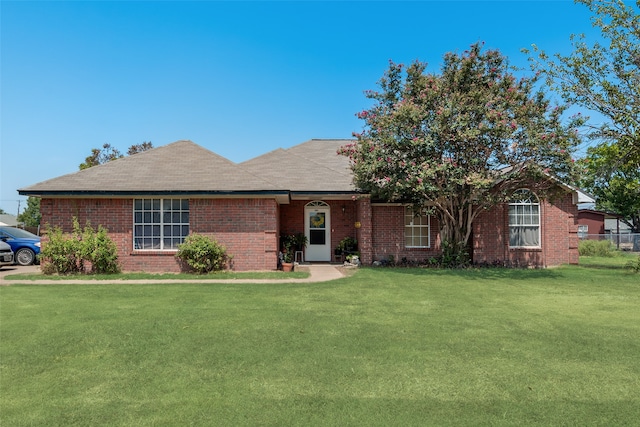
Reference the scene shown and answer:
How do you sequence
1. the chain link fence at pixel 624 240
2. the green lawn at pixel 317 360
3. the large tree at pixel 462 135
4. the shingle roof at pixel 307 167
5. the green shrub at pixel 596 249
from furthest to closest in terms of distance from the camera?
the chain link fence at pixel 624 240 → the green shrub at pixel 596 249 → the shingle roof at pixel 307 167 → the large tree at pixel 462 135 → the green lawn at pixel 317 360

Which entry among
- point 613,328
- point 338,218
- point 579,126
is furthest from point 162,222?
point 579,126

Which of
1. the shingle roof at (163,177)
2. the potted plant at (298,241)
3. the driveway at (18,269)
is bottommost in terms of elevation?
the driveway at (18,269)

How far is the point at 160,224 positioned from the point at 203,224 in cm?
145

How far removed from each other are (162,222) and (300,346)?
388 inches

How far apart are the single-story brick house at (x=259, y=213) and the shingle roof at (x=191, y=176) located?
3 cm

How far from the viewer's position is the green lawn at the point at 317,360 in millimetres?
3705

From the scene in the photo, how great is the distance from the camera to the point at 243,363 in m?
4.96

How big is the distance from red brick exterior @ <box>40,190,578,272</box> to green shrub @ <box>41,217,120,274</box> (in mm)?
396

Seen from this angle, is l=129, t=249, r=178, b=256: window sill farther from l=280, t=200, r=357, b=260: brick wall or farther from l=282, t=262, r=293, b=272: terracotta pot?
l=280, t=200, r=357, b=260: brick wall

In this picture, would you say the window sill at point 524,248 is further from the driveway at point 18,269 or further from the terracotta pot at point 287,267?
the driveway at point 18,269

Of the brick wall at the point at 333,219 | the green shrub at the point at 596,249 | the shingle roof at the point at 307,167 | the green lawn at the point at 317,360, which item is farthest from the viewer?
the green shrub at the point at 596,249

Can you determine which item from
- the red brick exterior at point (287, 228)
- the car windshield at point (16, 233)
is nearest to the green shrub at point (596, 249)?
the red brick exterior at point (287, 228)

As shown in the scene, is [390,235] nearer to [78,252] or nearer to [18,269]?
[78,252]

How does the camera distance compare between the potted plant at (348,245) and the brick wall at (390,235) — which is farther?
the potted plant at (348,245)
